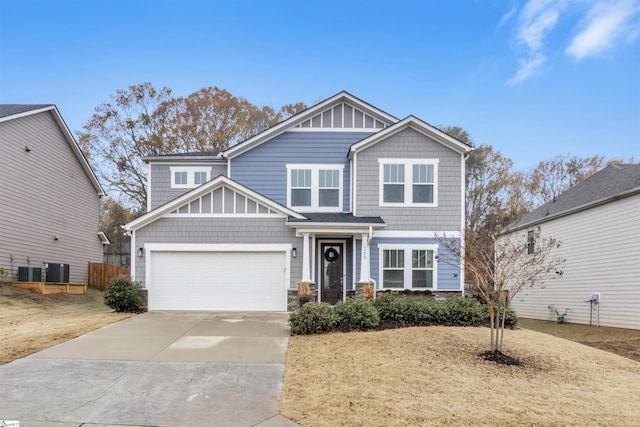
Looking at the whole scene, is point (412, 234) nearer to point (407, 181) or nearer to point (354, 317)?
point (407, 181)

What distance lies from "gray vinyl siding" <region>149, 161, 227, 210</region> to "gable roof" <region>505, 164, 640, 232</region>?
45.2 ft

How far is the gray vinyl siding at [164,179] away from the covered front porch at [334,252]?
14.0 ft

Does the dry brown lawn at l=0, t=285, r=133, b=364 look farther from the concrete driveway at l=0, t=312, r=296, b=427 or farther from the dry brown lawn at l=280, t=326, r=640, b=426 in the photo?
the dry brown lawn at l=280, t=326, r=640, b=426

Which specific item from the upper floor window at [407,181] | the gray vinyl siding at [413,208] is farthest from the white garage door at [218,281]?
the upper floor window at [407,181]

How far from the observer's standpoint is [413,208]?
14578 mm

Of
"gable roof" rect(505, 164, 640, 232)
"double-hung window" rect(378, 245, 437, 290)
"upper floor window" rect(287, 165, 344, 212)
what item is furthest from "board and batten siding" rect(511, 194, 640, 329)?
"upper floor window" rect(287, 165, 344, 212)

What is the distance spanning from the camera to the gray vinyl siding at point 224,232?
45.5 feet

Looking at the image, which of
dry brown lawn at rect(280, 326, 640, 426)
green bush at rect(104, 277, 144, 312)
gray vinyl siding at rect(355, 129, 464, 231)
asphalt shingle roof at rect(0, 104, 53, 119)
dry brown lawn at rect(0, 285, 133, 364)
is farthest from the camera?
asphalt shingle roof at rect(0, 104, 53, 119)

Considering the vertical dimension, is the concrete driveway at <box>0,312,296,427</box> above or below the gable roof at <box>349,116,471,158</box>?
below

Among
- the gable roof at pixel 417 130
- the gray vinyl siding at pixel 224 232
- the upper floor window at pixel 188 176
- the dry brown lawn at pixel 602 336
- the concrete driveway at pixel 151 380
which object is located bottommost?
the dry brown lawn at pixel 602 336

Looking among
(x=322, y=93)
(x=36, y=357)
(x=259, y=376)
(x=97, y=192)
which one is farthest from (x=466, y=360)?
(x=322, y=93)

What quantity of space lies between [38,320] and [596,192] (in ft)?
63.7

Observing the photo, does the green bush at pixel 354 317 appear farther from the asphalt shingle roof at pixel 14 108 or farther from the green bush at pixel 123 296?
the asphalt shingle roof at pixel 14 108

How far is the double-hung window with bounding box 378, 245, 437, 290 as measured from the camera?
1436cm
